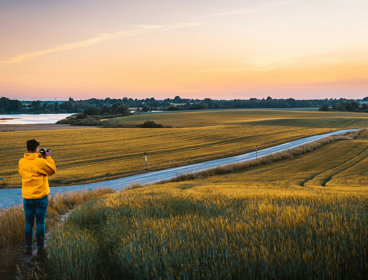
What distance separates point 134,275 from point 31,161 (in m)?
3.49

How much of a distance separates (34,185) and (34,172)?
0.29 m

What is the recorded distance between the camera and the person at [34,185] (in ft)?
20.9

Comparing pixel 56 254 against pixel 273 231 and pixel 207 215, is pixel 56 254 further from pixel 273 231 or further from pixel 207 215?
pixel 273 231

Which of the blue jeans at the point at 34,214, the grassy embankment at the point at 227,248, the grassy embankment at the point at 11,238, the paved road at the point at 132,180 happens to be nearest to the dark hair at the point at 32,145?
the blue jeans at the point at 34,214

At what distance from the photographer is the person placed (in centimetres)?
637

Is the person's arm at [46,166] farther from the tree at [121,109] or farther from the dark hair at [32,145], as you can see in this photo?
the tree at [121,109]

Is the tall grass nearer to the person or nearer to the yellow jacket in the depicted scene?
the person

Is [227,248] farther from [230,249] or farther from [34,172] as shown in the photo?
[34,172]

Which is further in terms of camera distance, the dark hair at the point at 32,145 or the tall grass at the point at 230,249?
the dark hair at the point at 32,145

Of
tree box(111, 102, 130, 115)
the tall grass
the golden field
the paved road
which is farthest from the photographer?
tree box(111, 102, 130, 115)

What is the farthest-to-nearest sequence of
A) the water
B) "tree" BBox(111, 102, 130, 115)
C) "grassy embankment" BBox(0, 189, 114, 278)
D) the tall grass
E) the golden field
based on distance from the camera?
"tree" BBox(111, 102, 130, 115) → the water → the golden field → "grassy embankment" BBox(0, 189, 114, 278) → the tall grass

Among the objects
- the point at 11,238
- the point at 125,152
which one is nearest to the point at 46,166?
the point at 11,238

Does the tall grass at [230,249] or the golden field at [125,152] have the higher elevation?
the tall grass at [230,249]

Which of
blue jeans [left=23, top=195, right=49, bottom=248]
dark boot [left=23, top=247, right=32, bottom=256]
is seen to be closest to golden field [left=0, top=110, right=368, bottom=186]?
blue jeans [left=23, top=195, right=49, bottom=248]
